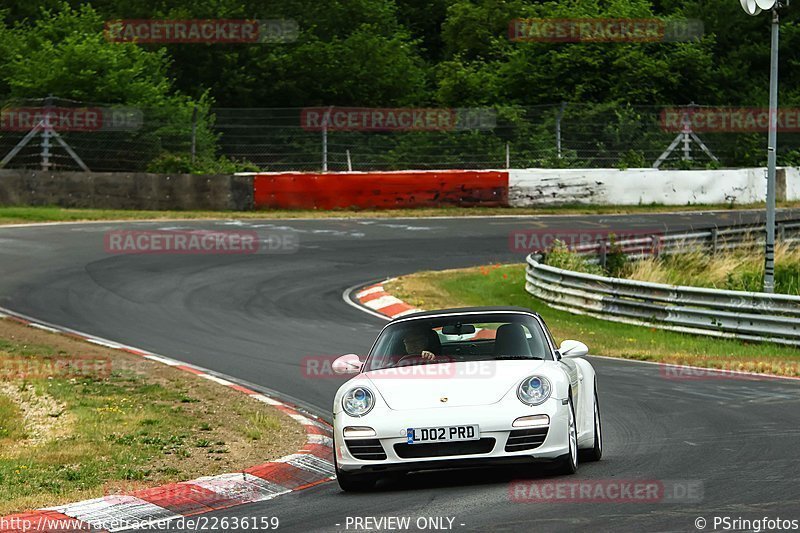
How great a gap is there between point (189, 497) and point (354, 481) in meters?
1.10

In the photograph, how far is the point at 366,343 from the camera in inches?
685

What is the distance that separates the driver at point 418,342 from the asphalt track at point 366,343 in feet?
2.93

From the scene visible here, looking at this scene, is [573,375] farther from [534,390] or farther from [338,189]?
[338,189]

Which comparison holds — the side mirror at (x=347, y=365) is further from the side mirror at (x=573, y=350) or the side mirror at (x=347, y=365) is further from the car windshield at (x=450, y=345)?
the side mirror at (x=573, y=350)

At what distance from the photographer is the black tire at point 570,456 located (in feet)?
28.3

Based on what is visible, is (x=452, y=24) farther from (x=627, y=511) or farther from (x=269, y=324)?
(x=627, y=511)

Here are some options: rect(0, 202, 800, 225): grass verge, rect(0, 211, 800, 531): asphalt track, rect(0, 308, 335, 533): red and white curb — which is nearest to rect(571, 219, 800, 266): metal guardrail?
rect(0, 211, 800, 531): asphalt track

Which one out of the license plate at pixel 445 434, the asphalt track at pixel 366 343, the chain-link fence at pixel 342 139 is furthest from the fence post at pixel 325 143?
the license plate at pixel 445 434

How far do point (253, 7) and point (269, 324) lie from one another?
31047 millimetres

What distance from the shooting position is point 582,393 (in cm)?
966

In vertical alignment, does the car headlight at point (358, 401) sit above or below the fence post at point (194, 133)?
below

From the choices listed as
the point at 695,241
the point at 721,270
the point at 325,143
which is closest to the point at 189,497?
the point at 721,270

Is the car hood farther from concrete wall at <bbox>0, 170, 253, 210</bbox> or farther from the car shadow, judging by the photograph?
concrete wall at <bbox>0, 170, 253, 210</bbox>

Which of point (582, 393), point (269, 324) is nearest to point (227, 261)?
point (269, 324)
